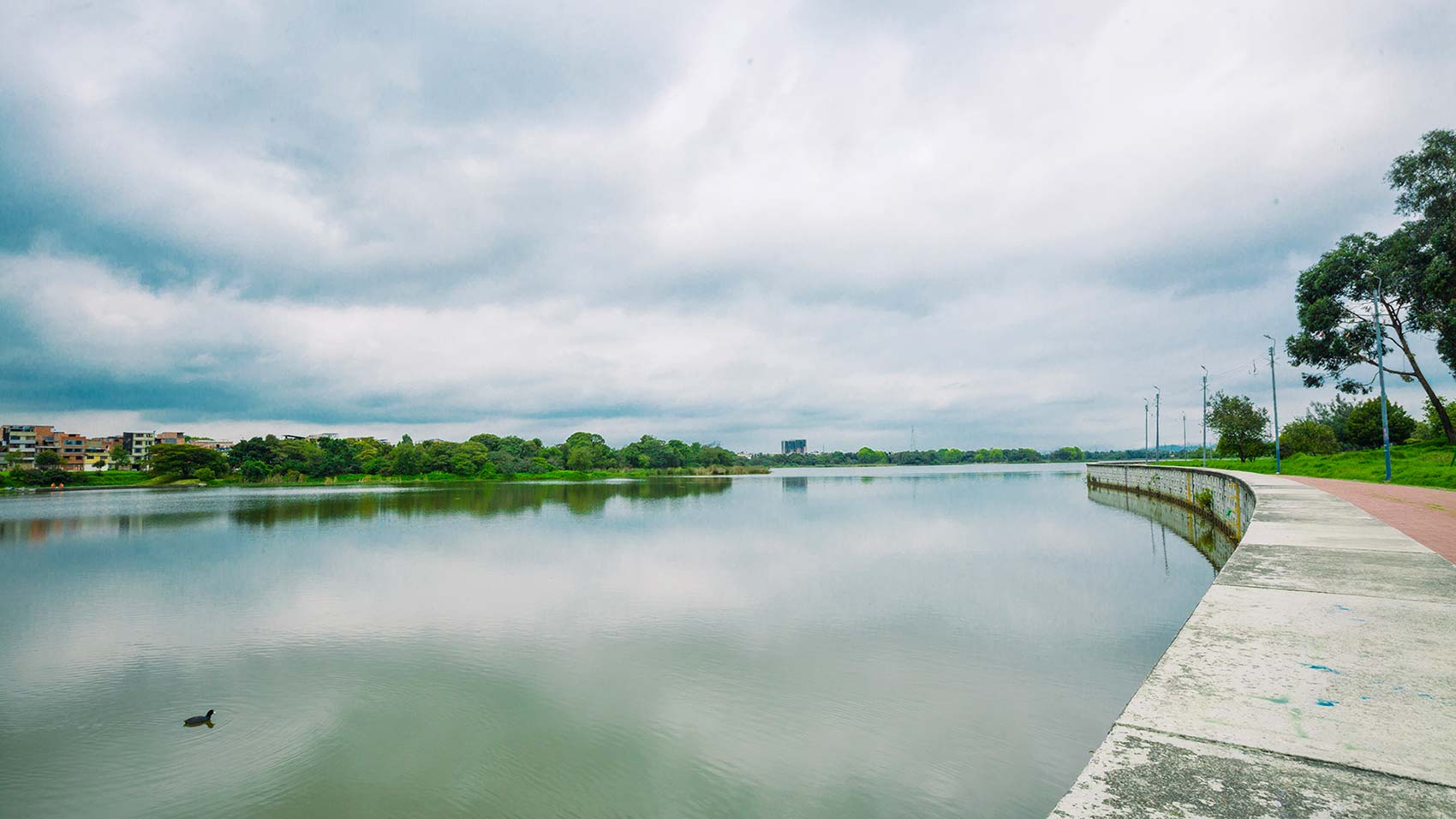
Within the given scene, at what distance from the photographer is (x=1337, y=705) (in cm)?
337

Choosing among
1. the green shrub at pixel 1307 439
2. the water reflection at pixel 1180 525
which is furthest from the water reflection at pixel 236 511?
the green shrub at pixel 1307 439

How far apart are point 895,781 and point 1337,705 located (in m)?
3.17

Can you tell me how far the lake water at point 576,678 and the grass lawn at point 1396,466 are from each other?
31.6 feet

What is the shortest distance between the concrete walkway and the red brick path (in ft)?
14.0

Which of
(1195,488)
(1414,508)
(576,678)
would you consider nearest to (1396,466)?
(1195,488)

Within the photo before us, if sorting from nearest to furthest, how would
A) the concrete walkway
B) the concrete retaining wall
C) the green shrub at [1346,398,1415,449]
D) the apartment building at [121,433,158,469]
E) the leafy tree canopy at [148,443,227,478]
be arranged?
the concrete walkway, the concrete retaining wall, the green shrub at [1346,398,1415,449], the leafy tree canopy at [148,443,227,478], the apartment building at [121,433,158,469]

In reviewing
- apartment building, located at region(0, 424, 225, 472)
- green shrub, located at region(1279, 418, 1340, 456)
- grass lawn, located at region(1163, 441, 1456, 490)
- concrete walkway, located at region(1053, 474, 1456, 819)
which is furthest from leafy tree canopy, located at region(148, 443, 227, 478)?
green shrub, located at region(1279, 418, 1340, 456)

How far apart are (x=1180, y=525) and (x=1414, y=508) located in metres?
9.80

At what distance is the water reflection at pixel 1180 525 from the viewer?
54.4ft

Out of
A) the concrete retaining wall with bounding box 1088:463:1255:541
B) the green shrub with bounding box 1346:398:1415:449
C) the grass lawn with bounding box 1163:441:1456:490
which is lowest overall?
the concrete retaining wall with bounding box 1088:463:1255:541

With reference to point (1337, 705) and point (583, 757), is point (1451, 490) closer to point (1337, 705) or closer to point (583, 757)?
point (1337, 705)

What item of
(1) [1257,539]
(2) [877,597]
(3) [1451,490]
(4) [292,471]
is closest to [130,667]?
(2) [877,597]

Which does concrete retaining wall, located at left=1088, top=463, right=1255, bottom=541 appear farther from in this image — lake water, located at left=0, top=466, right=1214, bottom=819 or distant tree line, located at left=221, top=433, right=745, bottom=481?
distant tree line, located at left=221, top=433, right=745, bottom=481

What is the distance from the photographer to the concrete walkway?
2.47 metres
